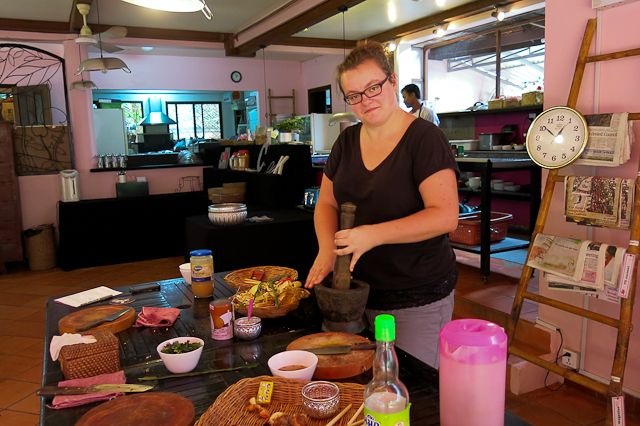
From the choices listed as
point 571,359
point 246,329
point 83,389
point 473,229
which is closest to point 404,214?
point 246,329

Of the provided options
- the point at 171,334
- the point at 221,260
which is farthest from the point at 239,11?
the point at 171,334

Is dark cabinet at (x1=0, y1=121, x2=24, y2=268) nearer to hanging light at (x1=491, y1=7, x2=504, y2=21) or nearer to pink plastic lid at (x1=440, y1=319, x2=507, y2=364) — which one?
hanging light at (x1=491, y1=7, x2=504, y2=21)

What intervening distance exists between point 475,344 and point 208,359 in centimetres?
80

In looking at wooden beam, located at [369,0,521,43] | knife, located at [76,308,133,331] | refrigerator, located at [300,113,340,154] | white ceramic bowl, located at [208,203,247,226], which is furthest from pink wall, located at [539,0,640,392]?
refrigerator, located at [300,113,340,154]

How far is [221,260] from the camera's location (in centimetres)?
430

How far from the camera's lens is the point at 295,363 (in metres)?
1.22

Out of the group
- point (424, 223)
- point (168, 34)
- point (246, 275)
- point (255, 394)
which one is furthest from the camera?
point (168, 34)

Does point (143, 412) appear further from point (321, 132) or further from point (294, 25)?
point (321, 132)

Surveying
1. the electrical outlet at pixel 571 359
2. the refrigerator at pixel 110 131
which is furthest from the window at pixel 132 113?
the electrical outlet at pixel 571 359

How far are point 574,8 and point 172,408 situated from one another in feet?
8.69

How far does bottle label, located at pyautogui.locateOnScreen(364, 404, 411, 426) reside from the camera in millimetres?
782

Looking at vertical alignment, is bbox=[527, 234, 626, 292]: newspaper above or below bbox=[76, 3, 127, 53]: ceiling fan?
below

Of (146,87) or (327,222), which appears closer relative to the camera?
(327,222)

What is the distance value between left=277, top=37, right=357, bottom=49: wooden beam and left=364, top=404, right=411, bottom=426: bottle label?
8178 millimetres
